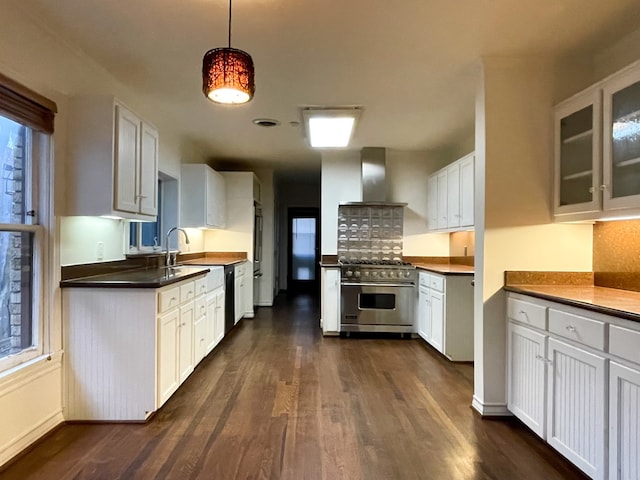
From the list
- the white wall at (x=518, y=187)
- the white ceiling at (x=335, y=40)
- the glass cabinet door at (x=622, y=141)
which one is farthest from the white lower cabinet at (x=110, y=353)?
the glass cabinet door at (x=622, y=141)

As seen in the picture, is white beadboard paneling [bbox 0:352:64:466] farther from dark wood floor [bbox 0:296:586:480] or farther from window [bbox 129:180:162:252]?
window [bbox 129:180:162:252]

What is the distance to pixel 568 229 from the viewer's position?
9.00ft

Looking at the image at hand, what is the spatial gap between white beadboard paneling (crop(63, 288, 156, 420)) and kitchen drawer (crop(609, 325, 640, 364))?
2.51 meters

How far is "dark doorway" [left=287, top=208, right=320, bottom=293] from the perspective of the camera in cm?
995

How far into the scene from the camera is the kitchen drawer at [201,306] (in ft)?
11.7

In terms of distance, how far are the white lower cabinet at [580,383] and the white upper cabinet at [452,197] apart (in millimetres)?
1807

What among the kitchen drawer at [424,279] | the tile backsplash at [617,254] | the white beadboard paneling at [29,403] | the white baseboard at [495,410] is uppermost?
the tile backsplash at [617,254]

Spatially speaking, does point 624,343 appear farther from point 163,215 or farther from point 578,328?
point 163,215

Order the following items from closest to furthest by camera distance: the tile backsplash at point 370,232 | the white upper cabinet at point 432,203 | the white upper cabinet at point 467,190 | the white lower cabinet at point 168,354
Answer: the white lower cabinet at point 168,354 < the white upper cabinet at point 467,190 < the white upper cabinet at point 432,203 < the tile backsplash at point 370,232

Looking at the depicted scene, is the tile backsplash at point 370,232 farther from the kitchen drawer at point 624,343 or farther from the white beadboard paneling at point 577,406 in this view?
the kitchen drawer at point 624,343

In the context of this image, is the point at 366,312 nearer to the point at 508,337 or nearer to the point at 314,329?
the point at 314,329

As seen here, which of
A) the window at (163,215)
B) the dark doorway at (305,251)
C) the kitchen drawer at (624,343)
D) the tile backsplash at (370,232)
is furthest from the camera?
the dark doorway at (305,251)

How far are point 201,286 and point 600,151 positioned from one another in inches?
125

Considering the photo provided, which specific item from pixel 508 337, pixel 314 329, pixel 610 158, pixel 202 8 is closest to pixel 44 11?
pixel 202 8
